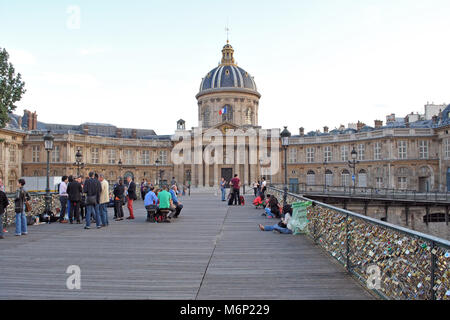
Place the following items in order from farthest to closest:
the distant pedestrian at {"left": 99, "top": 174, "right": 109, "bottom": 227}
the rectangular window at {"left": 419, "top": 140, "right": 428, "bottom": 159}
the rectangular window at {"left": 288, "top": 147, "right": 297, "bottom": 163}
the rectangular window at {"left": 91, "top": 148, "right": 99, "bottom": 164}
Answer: the rectangular window at {"left": 288, "top": 147, "right": 297, "bottom": 163} < the rectangular window at {"left": 91, "top": 148, "right": 99, "bottom": 164} < the rectangular window at {"left": 419, "top": 140, "right": 428, "bottom": 159} < the distant pedestrian at {"left": 99, "top": 174, "right": 109, "bottom": 227}

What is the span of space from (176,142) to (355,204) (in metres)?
35.9

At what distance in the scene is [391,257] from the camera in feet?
17.3

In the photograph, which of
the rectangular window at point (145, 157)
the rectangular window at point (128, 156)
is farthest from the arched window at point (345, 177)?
the rectangular window at point (128, 156)

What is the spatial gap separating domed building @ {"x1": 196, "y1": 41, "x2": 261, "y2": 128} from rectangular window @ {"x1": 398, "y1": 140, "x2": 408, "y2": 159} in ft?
83.2

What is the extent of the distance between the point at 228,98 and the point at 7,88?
43.1 meters

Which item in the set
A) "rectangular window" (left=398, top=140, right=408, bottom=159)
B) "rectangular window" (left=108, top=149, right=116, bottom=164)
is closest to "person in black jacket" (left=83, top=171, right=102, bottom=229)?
"rectangular window" (left=398, top=140, right=408, bottom=159)

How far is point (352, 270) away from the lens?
6.72m

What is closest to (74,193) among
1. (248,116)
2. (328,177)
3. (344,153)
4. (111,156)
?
(344,153)

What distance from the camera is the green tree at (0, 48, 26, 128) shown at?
88.8ft

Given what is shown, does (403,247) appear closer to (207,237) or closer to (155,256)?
(155,256)

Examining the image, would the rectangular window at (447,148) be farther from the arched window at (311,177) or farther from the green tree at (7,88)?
the green tree at (7,88)

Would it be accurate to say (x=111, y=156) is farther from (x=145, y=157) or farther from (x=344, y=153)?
(x=344, y=153)

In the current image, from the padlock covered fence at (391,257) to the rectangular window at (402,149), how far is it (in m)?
49.8

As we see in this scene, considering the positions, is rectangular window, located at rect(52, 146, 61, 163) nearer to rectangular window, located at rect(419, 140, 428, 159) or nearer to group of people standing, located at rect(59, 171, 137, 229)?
group of people standing, located at rect(59, 171, 137, 229)
